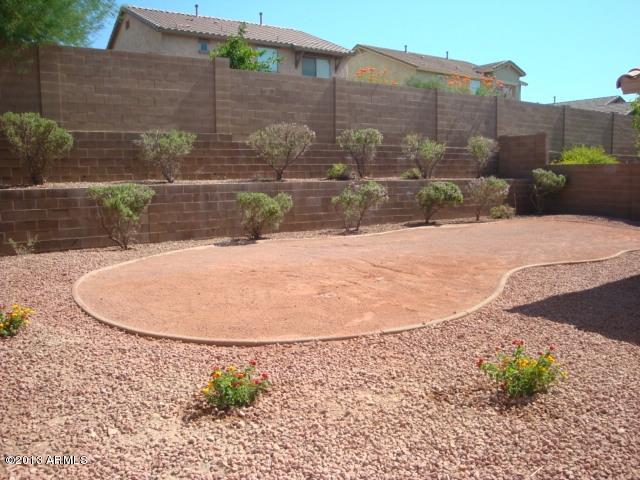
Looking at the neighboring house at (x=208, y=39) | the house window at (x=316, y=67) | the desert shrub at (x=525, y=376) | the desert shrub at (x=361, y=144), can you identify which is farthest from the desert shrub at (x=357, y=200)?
the house window at (x=316, y=67)

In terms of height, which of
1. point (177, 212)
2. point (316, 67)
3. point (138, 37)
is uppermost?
point (138, 37)

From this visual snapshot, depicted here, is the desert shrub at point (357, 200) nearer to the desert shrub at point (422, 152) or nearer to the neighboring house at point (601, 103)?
the desert shrub at point (422, 152)

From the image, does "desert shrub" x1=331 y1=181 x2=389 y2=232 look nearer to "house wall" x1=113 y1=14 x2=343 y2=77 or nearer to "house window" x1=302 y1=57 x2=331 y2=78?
"house wall" x1=113 y1=14 x2=343 y2=77

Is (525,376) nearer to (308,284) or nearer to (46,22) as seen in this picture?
(308,284)

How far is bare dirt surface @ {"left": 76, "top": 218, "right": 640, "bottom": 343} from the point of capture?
6.01m

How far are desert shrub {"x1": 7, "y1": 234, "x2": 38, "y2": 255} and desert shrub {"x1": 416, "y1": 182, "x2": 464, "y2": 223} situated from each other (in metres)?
8.93

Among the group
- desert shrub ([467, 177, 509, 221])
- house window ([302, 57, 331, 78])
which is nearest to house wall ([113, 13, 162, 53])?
house window ([302, 57, 331, 78])

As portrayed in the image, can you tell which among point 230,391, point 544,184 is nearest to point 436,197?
point 544,184

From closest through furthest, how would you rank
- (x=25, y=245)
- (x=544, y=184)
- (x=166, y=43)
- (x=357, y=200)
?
(x=25, y=245) < (x=357, y=200) < (x=544, y=184) < (x=166, y=43)

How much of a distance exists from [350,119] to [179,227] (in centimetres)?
732

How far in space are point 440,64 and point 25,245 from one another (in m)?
35.5

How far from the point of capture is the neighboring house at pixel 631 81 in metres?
6.55

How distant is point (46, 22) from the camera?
1196 centimetres

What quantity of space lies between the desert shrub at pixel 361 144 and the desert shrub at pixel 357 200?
2.05 m
